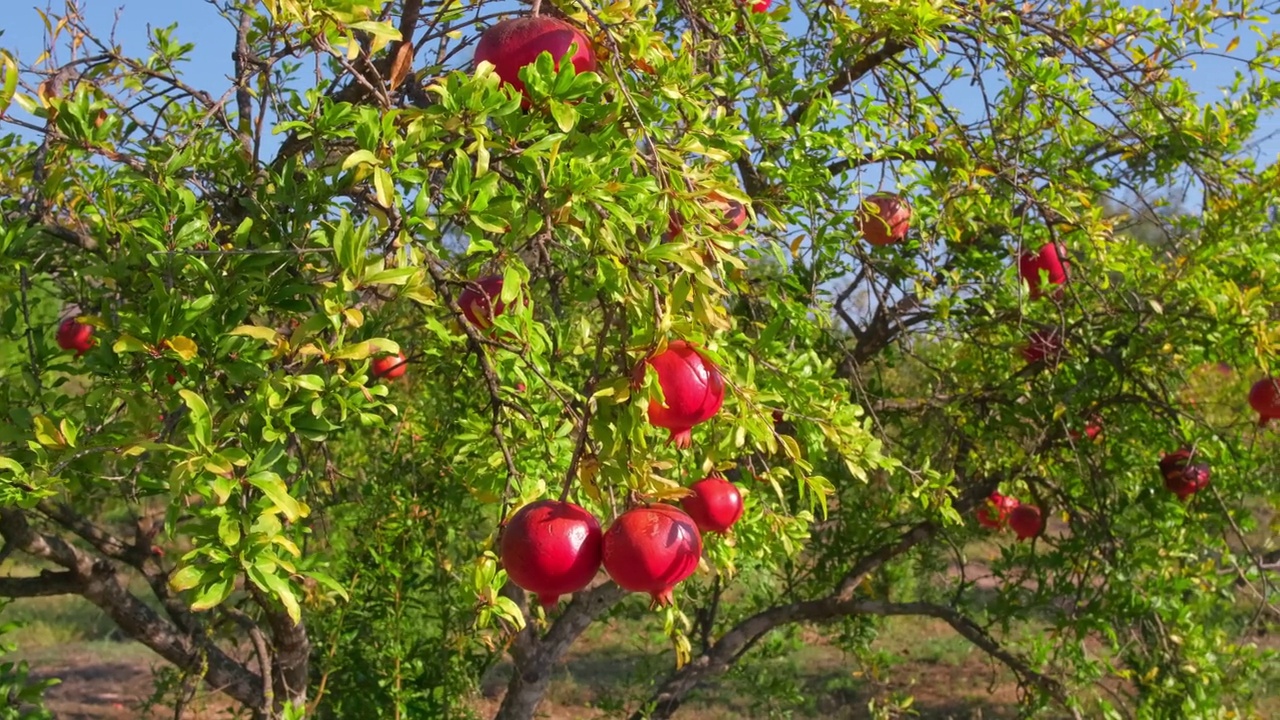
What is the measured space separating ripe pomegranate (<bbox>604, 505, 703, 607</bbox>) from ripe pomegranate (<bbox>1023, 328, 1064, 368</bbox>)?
1647mm

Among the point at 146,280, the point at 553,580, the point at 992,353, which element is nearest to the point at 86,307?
the point at 146,280

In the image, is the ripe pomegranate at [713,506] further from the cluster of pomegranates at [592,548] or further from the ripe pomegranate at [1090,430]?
the ripe pomegranate at [1090,430]

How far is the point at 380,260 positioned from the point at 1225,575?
2664 mm

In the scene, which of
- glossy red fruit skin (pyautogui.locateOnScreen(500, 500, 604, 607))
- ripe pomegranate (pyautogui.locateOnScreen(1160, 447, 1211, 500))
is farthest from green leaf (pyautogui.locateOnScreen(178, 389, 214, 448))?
ripe pomegranate (pyautogui.locateOnScreen(1160, 447, 1211, 500))

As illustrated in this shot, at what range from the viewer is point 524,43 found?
1.08 meters

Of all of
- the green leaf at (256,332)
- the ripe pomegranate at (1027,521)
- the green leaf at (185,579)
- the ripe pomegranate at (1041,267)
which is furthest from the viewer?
the ripe pomegranate at (1027,521)

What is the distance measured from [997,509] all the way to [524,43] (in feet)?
8.45

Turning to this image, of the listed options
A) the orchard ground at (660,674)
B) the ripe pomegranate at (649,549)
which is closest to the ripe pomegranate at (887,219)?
the ripe pomegranate at (649,549)

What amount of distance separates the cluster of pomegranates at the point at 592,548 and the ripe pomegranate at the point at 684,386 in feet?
0.35

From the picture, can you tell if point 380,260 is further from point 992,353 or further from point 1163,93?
point 992,353

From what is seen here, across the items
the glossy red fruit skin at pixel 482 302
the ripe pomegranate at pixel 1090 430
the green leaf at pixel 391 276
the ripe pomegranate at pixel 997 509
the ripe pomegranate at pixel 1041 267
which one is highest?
the ripe pomegranate at pixel 1041 267

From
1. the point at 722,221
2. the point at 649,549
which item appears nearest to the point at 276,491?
the point at 649,549

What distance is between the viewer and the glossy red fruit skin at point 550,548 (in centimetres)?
99

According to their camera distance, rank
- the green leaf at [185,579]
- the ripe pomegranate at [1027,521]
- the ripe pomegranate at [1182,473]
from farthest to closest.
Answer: the ripe pomegranate at [1027,521] → the ripe pomegranate at [1182,473] → the green leaf at [185,579]
